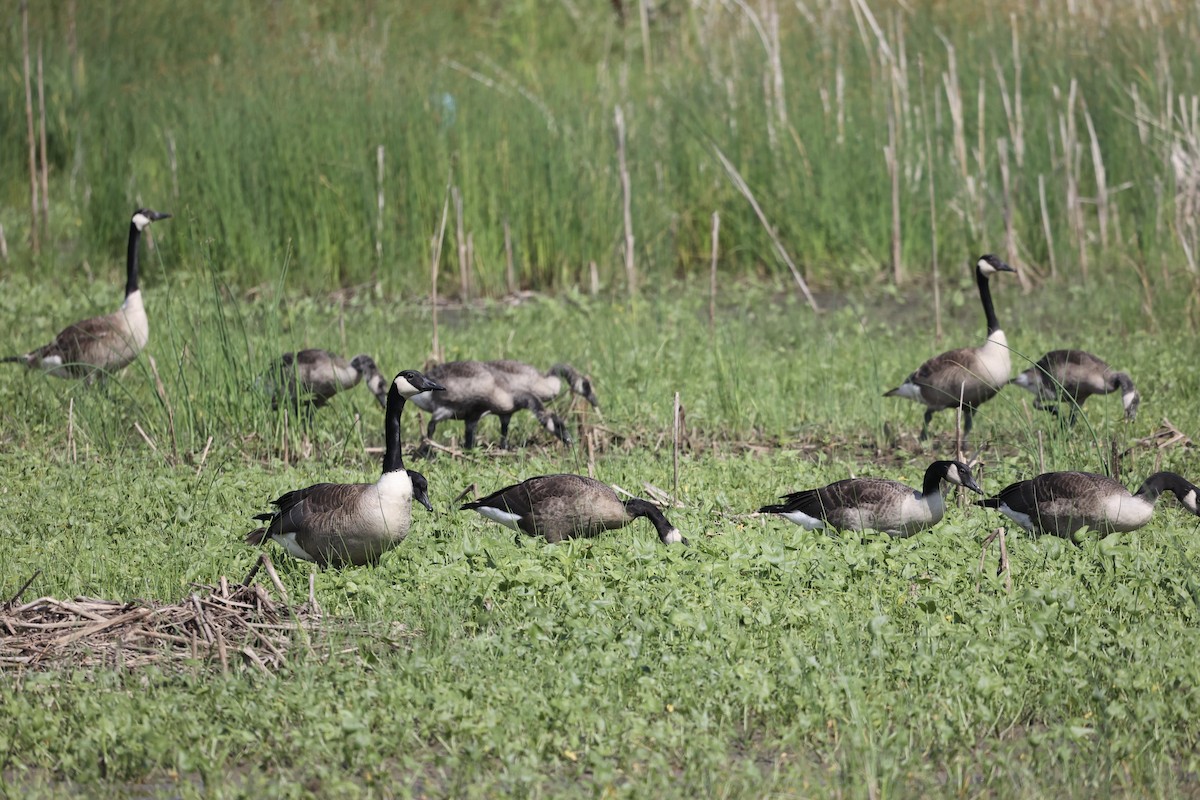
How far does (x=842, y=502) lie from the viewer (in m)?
7.98

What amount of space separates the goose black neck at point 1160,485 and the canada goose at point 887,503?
Result: 90cm

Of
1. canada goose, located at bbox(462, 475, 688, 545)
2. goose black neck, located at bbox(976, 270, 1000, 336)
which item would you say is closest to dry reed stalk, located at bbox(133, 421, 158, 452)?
canada goose, located at bbox(462, 475, 688, 545)

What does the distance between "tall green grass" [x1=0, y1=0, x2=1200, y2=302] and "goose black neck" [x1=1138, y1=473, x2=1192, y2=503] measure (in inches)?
236

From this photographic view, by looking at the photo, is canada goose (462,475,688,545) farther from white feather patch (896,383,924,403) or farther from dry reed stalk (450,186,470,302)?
dry reed stalk (450,186,470,302)

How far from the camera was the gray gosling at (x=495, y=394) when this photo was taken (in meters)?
10.6

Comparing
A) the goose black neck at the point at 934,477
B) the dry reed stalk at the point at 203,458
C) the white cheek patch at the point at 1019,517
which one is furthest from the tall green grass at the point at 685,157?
the goose black neck at the point at 934,477

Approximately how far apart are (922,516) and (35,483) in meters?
5.40

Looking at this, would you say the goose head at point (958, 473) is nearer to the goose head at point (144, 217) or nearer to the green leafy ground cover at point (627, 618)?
the green leafy ground cover at point (627, 618)

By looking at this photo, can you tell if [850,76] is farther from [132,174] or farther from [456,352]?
[132,174]

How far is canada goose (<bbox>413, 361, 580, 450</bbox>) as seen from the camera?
10.6 meters

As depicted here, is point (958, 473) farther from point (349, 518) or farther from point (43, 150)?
point (43, 150)

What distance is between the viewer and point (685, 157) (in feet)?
51.5

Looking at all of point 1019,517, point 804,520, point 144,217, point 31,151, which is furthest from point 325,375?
point 31,151

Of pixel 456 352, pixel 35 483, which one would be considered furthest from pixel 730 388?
pixel 35 483
